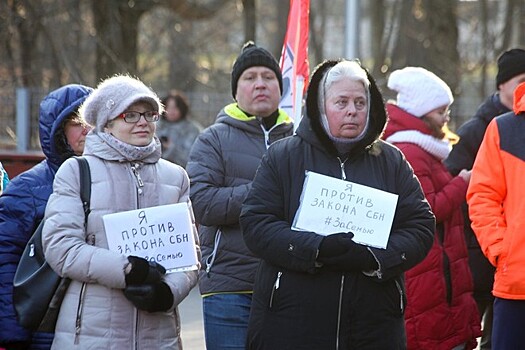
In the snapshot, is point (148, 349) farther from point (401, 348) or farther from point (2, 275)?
point (401, 348)

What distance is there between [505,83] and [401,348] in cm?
308

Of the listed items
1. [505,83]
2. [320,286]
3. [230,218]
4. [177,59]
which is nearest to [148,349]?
[320,286]

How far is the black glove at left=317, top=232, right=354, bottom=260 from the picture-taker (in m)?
4.70

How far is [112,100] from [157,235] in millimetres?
584

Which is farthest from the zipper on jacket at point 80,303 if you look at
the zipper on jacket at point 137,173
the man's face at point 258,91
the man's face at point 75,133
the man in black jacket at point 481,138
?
the man in black jacket at point 481,138

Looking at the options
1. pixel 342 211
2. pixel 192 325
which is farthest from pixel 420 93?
pixel 192 325

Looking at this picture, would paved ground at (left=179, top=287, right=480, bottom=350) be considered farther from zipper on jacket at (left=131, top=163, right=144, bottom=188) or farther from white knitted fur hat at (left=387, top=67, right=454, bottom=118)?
zipper on jacket at (left=131, top=163, right=144, bottom=188)

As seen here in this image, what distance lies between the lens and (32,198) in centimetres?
509

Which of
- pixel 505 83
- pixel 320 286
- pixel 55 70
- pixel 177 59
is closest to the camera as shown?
pixel 320 286

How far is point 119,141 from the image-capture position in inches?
194

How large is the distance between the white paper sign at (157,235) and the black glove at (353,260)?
1.99ft

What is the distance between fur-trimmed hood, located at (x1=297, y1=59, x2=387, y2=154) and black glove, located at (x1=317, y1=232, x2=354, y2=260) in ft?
1.34

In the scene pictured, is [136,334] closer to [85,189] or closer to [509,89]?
[85,189]

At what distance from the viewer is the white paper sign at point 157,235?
4824 millimetres
